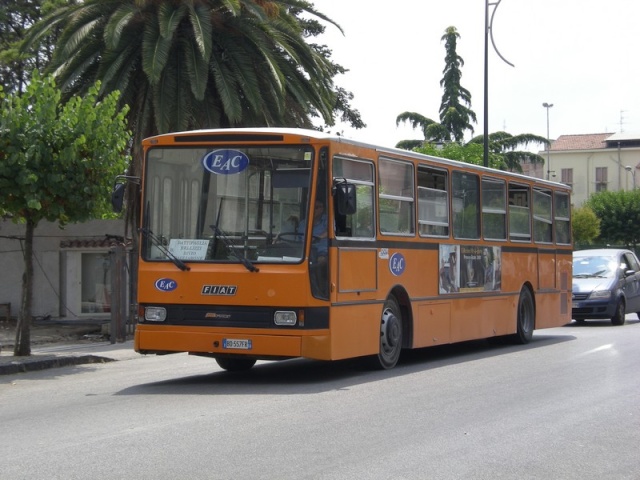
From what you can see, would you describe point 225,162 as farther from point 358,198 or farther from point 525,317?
point 525,317

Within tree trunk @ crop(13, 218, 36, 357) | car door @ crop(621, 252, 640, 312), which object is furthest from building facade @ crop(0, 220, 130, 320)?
car door @ crop(621, 252, 640, 312)

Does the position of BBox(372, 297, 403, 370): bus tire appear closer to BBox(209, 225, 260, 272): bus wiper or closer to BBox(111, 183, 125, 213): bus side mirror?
BBox(209, 225, 260, 272): bus wiper

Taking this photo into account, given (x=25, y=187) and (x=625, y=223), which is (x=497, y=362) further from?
(x=625, y=223)

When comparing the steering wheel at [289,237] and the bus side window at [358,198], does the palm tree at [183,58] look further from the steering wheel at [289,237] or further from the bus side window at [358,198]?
the steering wheel at [289,237]

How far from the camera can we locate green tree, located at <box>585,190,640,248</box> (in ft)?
222

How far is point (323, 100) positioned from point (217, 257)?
13.1 m

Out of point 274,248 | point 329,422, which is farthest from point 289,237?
point 329,422

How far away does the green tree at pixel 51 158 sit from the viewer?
1497 cm

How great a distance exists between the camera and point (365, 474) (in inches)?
279

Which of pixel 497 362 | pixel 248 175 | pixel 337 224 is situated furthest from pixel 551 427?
pixel 497 362

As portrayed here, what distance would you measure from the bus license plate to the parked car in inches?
531

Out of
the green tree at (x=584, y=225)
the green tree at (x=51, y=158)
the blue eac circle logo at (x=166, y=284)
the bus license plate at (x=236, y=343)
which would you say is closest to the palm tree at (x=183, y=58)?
the green tree at (x=51, y=158)

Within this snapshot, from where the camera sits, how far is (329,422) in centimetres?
925

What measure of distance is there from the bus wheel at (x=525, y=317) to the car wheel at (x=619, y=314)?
540 cm
